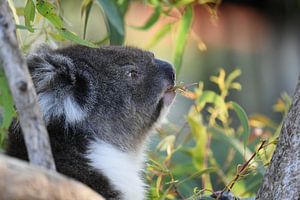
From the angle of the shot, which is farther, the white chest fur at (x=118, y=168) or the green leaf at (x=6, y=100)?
the white chest fur at (x=118, y=168)

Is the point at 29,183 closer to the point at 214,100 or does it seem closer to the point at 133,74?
the point at 133,74

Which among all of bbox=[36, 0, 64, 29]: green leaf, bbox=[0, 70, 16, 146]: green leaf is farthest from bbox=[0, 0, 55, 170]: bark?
bbox=[36, 0, 64, 29]: green leaf

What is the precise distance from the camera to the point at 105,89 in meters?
2.25

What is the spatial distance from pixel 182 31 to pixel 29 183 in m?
1.40

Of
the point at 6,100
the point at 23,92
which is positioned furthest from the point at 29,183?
the point at 6,100

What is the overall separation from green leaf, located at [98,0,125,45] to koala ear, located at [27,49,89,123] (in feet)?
1.07

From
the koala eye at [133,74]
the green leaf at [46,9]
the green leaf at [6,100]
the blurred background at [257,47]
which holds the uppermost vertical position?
the green leaf at [46,9]

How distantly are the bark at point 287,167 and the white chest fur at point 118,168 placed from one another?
455mm

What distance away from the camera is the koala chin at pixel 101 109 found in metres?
2.00

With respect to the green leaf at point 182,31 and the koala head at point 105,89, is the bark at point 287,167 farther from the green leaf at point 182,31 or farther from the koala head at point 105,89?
the green leaf at point 182,31

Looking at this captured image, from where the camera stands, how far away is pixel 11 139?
2.05 m

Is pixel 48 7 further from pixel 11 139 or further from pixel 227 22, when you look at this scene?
pixel 227 22

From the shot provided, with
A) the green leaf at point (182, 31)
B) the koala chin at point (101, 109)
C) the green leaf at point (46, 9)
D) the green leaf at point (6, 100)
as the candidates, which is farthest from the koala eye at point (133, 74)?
the green leaf at point (6, 100)

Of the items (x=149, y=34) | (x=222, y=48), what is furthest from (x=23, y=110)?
(x=222, y=48)
